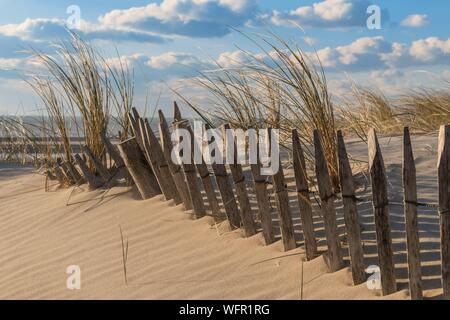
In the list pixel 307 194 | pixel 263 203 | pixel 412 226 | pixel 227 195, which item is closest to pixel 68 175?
pixel 227 195

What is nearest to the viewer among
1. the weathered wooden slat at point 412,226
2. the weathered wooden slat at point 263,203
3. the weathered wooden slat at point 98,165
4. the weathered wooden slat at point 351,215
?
the weathered wooden slat at point 412,226

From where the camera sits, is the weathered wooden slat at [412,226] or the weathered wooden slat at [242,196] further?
the weathered wooden slat at [242,196]

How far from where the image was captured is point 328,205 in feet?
10.3

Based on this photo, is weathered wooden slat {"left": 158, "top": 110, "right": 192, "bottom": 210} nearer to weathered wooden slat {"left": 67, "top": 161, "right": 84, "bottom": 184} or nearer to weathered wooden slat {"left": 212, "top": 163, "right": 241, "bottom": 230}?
weathered wooden slat {"left": 212, "top": 163, "right": 241, "bottom": 230}

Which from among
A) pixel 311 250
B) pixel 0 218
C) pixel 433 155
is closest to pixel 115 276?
pixel 311 250

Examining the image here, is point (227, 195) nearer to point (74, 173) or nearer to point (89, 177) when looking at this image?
point (89, 177)

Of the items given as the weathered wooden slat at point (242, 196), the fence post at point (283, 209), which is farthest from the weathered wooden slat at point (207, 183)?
the fence post at point (283, 209)

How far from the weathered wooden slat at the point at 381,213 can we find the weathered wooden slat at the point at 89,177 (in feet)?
10.2

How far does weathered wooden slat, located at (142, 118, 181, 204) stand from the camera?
461 centimetres

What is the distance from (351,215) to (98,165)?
2947 millimetres

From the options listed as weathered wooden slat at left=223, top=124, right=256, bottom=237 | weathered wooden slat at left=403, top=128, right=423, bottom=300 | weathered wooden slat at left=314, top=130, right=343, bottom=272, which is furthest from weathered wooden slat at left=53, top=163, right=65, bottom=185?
weathered wooden slat at left=403, top=128, right=423, bottom=300

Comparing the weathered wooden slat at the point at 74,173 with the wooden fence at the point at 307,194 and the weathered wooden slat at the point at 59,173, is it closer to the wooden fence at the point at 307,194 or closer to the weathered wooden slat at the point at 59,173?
the weathered wooden slat at the point at 59,173

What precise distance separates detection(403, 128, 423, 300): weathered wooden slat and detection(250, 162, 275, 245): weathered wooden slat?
964 mm

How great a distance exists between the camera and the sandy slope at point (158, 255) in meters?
3.23
